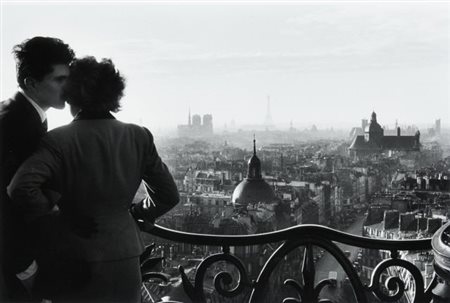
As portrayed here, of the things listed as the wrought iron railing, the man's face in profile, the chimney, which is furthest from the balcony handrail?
the chimney

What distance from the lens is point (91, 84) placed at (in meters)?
1.79

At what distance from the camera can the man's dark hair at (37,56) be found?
1.85 metres

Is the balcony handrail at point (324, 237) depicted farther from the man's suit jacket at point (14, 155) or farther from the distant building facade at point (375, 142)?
the distant building facade at point (375, 142)

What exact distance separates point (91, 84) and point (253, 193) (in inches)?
1338

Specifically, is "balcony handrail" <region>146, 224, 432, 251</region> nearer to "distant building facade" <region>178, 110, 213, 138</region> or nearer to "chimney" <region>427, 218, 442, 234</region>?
"chimney" <region>427, 218, 442, 234</region>

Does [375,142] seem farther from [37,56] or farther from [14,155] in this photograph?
[14,155]

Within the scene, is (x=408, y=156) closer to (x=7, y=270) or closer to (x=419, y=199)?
(x=419, y=199)

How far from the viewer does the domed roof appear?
1395 inches

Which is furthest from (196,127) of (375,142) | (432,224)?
(432,224)

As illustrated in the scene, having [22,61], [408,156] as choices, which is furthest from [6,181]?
[408,156]

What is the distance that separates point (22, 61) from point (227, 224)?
2377cm

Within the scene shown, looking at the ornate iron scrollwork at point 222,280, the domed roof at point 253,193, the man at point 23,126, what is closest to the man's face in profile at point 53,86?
the man at point 23,126

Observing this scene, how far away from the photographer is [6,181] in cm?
172

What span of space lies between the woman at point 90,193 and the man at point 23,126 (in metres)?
0.07
